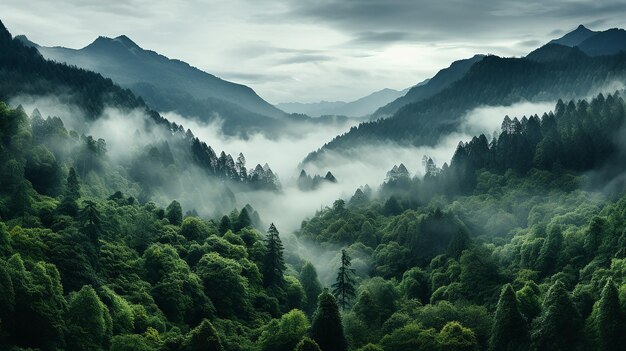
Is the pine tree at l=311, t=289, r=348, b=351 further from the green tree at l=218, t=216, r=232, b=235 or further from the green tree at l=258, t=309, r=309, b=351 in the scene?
the green tree at l=218, t=216, r=232, b=235

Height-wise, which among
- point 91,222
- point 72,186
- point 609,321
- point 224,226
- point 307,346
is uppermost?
point 72,186

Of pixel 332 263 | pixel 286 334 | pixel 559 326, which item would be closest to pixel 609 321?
pixel 559 326

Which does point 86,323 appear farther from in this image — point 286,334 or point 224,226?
point 224,226

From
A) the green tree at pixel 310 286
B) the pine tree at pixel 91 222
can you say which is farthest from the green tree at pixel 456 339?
the pine tree at pixel 91 222

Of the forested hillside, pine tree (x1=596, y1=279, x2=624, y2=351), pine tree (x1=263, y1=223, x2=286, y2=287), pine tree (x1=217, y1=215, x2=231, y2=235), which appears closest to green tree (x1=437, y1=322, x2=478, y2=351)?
the forested hillside

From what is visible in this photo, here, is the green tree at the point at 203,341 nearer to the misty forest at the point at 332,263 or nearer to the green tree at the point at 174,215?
the misty forest at the point at 332,263

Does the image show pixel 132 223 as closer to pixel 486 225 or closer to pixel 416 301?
pixel 416 301
